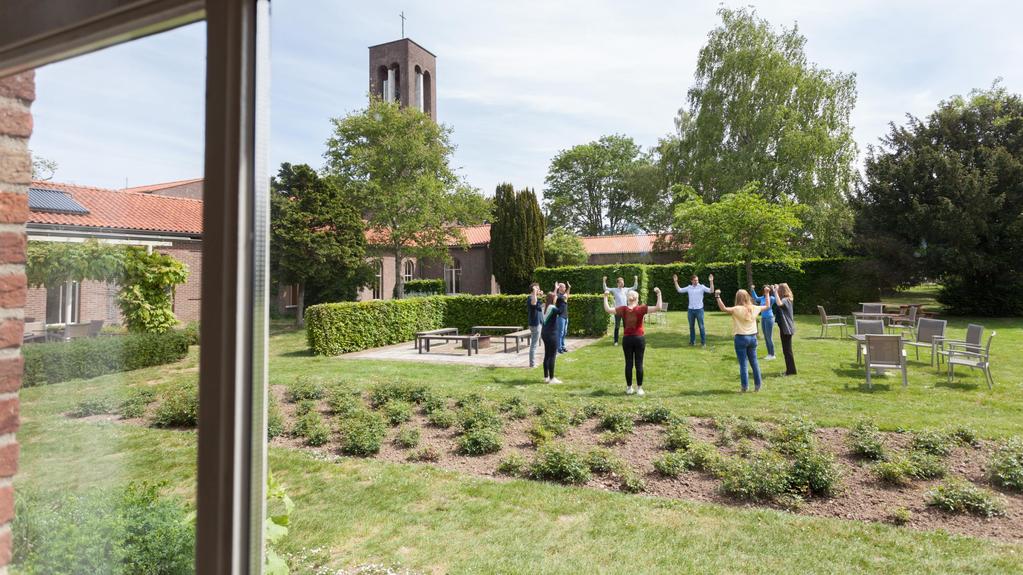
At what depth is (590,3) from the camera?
2.48 m

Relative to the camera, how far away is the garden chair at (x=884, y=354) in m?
8.01

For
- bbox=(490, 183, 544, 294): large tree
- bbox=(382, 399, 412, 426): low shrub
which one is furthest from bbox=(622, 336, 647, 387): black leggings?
bbox=(490, 183, 544, 294): large tree

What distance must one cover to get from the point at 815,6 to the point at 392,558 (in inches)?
138

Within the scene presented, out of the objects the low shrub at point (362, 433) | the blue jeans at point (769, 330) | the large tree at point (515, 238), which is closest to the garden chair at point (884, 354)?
the blue jeans at point (769, 330)

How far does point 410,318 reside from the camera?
16250 millimetres

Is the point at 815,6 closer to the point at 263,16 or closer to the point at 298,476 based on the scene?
the point at 263,16

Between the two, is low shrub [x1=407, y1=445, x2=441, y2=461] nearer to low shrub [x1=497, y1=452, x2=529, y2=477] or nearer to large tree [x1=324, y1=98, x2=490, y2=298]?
low shrub [x1=497, y1=452, x2=529, y2=477]

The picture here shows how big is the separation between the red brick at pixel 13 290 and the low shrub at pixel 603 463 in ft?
13.8

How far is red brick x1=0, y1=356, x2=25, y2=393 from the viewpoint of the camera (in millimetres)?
1510

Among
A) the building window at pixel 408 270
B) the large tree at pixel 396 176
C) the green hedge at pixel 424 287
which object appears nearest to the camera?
the large tree at pixel 396 176

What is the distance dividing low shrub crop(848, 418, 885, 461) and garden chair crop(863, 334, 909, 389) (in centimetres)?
302

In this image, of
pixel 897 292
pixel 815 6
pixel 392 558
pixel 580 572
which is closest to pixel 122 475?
pixel 392 558

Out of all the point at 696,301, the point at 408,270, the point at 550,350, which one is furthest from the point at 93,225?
the point at 408,270

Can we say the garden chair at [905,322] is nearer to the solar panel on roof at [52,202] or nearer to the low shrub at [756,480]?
the low shrub at [756,480]
